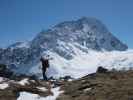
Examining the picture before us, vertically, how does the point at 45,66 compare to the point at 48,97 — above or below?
above

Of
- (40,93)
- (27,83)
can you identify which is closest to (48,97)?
(40,93)

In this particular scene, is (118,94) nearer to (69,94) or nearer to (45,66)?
(69,94)

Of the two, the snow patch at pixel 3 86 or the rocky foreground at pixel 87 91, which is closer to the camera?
the rocky foreground at pixel 87 91

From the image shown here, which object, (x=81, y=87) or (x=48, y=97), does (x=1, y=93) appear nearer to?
(x=48, y=97)

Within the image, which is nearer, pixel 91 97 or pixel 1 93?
pixel 91 97

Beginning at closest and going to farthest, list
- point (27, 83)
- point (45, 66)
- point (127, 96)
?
1. point (127, 96)
2. point (27, 83)
3. point (45, 66)

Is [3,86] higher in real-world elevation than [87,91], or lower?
higher

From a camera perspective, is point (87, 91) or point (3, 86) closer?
point (87, 91)

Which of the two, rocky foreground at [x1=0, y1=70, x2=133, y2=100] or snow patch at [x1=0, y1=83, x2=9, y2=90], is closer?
rocky foreground at [x1=0, y1=70, x2=133, y2=100]

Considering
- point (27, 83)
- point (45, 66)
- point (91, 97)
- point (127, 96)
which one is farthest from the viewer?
point (45, 66)

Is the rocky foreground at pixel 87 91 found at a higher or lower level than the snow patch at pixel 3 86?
lower

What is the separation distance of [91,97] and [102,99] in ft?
10.8

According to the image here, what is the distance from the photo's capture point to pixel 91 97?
47.8 m

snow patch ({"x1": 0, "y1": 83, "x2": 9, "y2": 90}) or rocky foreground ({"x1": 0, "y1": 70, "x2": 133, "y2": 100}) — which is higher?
snow patch ({"x1": 0, "y1": 83, "x2": 9, "y2": 90})
